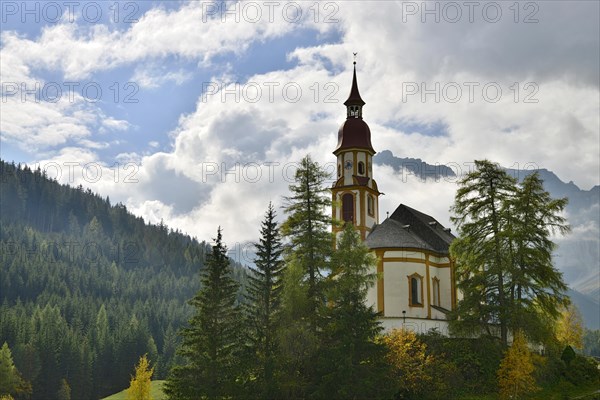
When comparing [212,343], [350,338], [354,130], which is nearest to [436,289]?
[354,130]

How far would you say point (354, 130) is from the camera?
66625 mm

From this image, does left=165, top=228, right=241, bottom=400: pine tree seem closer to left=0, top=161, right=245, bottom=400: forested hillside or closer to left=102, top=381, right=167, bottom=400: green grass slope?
left=102, top=381, right=167, bottom=400: green grass slope

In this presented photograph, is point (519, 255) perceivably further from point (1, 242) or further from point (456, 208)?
point (1, 242)

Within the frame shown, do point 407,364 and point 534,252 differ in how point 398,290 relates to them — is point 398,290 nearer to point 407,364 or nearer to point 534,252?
point 407,364

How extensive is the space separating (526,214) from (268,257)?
59.5 feet

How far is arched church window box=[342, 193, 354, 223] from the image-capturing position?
64312 millimetres

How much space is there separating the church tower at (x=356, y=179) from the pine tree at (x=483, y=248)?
17268 millimetres

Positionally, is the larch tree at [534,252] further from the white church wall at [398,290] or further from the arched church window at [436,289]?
the arched church window at [436,289]

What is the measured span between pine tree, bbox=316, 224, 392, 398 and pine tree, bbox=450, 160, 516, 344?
717 cm

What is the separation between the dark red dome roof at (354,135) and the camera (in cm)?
6594

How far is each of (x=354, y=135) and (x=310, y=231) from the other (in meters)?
26.3

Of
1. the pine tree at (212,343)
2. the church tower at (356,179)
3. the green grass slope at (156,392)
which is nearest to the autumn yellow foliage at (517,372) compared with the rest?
the pine tree at (212,343)

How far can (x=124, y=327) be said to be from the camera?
120 metres

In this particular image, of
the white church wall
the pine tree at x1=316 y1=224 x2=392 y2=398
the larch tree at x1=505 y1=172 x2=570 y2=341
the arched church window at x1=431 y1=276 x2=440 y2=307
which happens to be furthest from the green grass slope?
the larch tree at x1=505 y1=172 x2=570 y2=341
